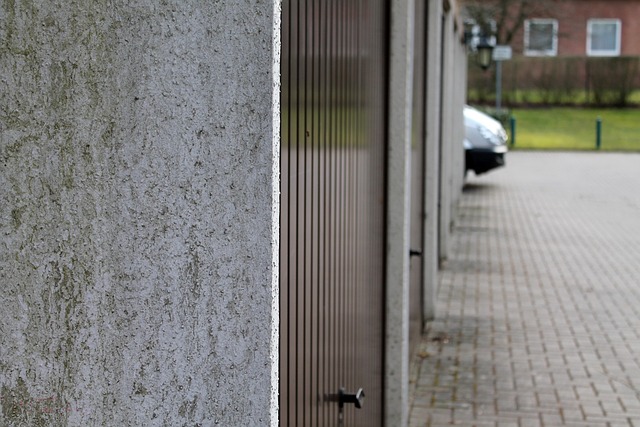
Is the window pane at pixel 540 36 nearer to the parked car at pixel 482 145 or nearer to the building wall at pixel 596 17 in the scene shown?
the building wall at pixel 596 17

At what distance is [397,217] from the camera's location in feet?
15.3

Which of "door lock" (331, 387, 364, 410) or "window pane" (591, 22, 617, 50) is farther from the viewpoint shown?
"window pane" (591, 22, 617, 50)

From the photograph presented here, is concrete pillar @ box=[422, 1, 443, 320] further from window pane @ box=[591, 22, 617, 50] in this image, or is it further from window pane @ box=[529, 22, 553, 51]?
window pane @ box=[591, 22, 617, 50]

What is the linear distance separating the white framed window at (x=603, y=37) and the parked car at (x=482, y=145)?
30.3 m

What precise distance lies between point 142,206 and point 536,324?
638 cm

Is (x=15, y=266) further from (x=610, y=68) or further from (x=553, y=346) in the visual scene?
(x=610, y=68)

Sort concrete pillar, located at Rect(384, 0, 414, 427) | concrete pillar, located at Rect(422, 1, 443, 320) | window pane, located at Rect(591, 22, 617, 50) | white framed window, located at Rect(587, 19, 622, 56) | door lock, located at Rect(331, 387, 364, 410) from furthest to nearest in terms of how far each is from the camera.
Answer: window pane, located at Rect(591, 22, 617, 50) → white framed window, located at Rect(587, 19, 622, 56) → concrete pillar, located at Rect(422, 1, 443, 320) → concrete pillar, located at Rect(384, 0, 414, 427) → door lock, located at Rect(331, 387, 364, 410)

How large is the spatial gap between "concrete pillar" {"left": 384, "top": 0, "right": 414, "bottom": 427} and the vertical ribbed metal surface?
0.62 ft

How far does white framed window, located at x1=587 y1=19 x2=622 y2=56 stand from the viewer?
47562 mm

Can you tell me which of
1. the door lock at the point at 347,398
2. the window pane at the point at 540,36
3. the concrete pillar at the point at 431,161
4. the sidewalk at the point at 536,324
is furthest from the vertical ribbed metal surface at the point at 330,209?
the window pane at the point at 540,36

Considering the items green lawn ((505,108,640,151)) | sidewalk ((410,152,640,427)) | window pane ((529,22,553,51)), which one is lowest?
sidewalk ((410,152,640,427))

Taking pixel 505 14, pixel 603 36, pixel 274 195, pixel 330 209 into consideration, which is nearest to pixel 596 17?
pixel 603 36

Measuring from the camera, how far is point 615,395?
5.93 meters

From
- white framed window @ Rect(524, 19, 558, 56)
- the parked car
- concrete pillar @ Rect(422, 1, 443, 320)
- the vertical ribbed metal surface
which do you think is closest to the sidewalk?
concrete pillar @ Rect(422, 1, 443, 320)
